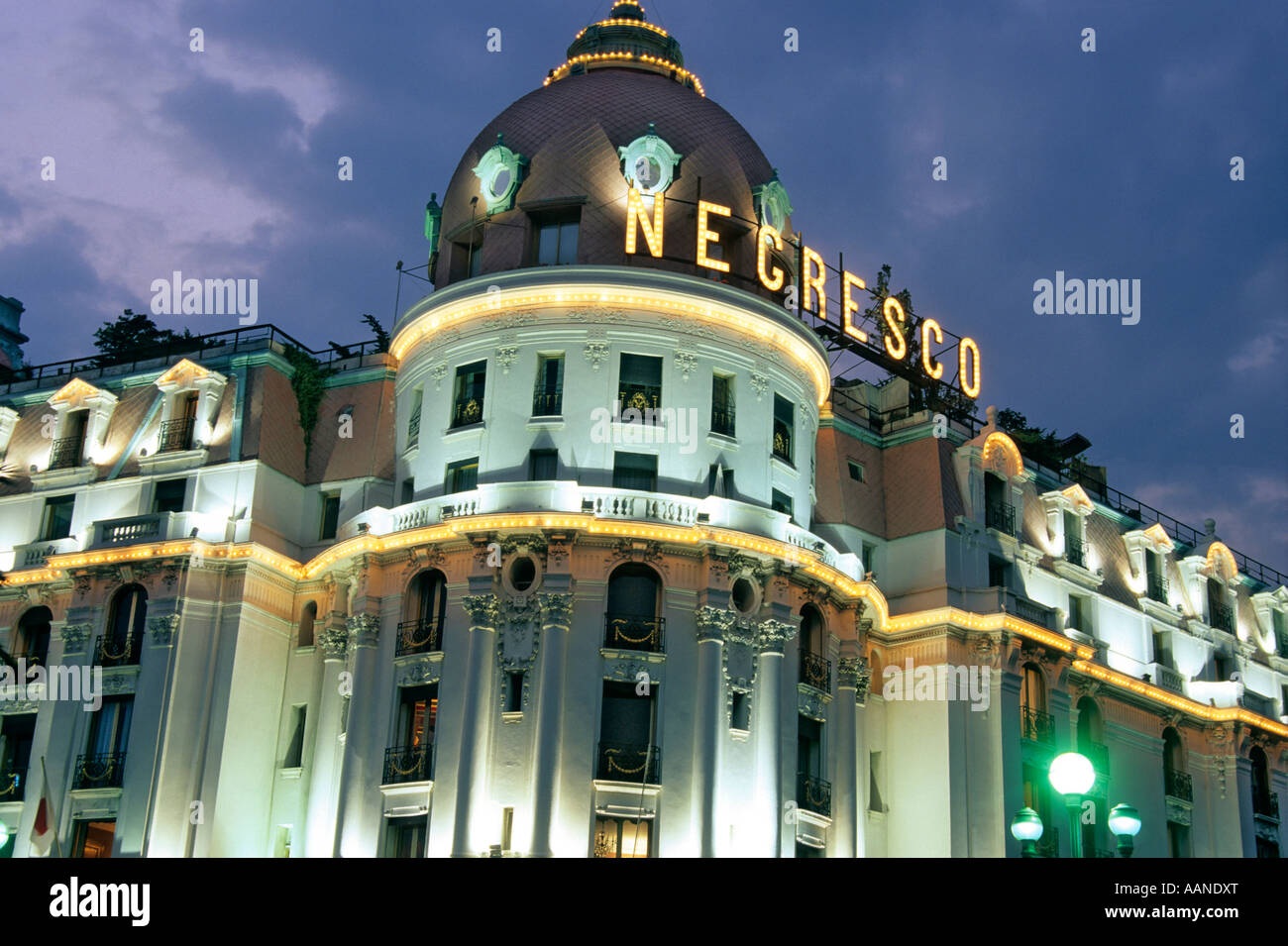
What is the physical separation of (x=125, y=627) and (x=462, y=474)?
13.4m

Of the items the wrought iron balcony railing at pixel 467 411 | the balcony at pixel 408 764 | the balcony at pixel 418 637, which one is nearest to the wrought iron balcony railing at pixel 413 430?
the wrought iron balcony railing at pixel 467 411

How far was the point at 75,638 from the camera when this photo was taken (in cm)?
6138

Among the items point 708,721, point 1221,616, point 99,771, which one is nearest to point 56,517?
point 99,771

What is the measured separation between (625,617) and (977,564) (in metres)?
17.3

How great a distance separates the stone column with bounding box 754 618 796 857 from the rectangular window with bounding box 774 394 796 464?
727cm

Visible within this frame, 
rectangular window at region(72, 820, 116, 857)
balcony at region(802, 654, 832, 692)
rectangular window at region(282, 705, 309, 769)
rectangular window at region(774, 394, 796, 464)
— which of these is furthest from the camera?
rectangular window at region(774, 394, 796, 464)

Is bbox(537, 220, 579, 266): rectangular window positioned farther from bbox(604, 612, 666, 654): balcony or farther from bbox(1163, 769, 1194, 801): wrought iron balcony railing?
bbox(1163, 769, 1194, 801): wrought iron balcony railing

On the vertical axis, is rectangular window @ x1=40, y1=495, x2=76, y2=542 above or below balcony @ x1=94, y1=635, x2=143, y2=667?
above

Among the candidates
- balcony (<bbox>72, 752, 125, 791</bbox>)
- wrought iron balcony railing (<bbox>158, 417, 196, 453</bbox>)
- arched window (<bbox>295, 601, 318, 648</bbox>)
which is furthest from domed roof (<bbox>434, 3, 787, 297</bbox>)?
balcony (<bbox>72, 752, 125, 791</bbox>)

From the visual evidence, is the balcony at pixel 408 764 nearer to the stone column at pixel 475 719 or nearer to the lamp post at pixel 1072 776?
the stone column at pixel 475 719

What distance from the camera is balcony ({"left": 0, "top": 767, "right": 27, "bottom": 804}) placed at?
60.6 metres

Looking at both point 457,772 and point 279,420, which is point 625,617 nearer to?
point 457,772

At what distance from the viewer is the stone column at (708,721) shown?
176 ft
